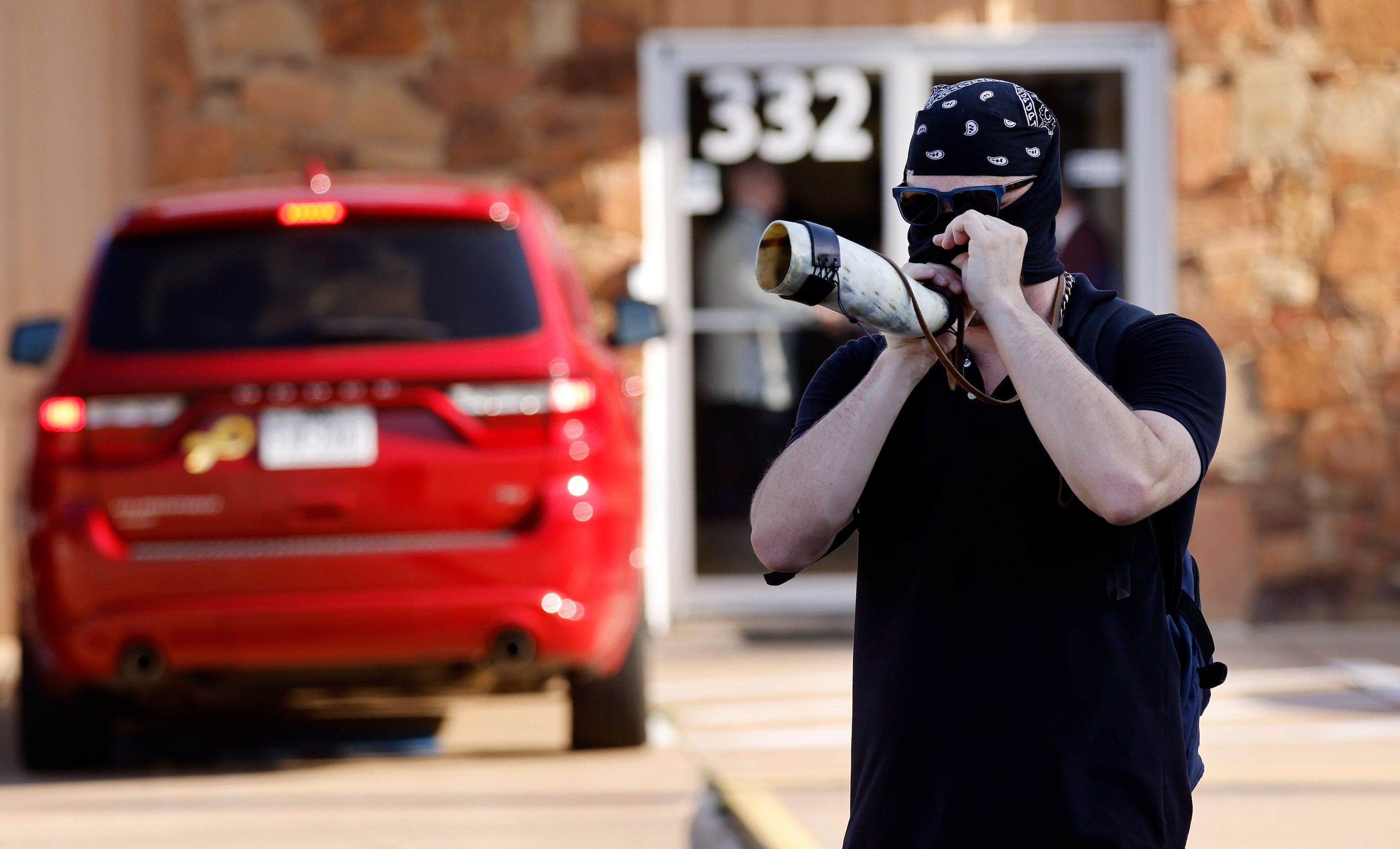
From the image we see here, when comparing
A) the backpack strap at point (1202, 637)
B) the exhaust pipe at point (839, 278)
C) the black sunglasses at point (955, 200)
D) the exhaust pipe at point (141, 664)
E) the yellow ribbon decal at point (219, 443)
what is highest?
the black sunglasses at point (955, 200)

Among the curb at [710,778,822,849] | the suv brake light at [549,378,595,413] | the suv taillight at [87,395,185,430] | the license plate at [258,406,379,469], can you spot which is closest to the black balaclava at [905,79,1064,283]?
the curb at [710,778,822,849]

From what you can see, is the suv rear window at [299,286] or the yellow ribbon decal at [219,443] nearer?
the yellow ribbon decal at [219,443]

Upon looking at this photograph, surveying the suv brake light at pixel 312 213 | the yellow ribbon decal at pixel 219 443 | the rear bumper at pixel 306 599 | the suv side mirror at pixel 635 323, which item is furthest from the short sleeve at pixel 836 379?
the suv side mirror at pixel 635 323

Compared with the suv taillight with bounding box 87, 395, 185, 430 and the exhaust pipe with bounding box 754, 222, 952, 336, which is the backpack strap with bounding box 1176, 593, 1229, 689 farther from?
the suv taillight with bounding box 87, 395, 185, 430

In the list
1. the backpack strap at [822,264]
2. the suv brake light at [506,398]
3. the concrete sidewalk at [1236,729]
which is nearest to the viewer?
the backpack strap at [822,264]

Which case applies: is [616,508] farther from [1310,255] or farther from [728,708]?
[1310,255]

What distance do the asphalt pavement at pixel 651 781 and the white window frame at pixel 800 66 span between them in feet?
4.69

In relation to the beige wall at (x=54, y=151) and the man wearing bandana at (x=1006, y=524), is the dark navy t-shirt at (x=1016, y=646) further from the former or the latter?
the beige wall at (x=54, y=151)

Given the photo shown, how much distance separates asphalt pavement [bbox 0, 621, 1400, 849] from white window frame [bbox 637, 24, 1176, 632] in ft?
4.69

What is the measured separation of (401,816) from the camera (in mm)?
5035

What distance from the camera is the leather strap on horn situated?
201cm

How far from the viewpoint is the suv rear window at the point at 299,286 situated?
213 inches

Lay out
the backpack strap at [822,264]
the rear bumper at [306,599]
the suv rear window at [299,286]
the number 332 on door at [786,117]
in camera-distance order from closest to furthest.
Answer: the backpack strap at [822,264], the rear bumper at [306,599], the suv rear window at [299,286], the number 332 on door at [786,117]

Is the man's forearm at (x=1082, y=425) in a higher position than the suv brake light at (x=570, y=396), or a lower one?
higher
